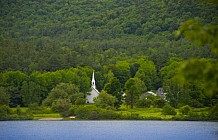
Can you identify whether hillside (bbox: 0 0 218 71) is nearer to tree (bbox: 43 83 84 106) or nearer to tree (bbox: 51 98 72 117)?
tree (bbox: 43 83 84 106)

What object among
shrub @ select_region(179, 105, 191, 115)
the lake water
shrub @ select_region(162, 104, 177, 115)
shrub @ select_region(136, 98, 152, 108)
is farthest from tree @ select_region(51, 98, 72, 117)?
shrub @ select_region(179, 105, 191, 115)

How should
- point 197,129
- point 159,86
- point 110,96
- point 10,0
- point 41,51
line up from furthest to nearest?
1. point 10,0
2. point 41,51
3. point 159,86
4. point 110,96
5. point 197,129

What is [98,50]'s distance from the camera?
81.4 m

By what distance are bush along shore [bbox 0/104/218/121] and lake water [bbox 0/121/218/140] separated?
2.15 m

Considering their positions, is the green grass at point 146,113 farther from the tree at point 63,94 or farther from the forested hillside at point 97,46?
the tree at point 63,94

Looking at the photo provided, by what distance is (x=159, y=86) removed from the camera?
222 feet

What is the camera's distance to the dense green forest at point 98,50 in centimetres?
5453

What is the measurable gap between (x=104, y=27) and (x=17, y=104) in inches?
1953

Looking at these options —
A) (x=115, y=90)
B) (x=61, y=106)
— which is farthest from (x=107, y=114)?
(x=115, y=90)

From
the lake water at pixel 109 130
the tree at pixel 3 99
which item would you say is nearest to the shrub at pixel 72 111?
the lake water at pixel 109 130

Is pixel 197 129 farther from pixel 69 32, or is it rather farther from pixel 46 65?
pixel 69 32

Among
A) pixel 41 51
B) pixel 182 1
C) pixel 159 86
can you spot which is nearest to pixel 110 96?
pixel 159 86

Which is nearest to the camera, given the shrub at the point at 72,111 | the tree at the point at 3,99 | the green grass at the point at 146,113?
the green grass at the point at 146,113

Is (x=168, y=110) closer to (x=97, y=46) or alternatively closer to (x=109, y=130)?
(x=109, y=130)
